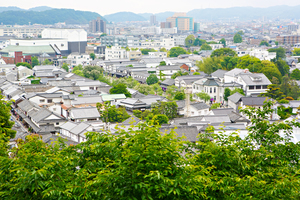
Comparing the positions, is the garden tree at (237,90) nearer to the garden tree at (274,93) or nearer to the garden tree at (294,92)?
the garden tree at (274,93)

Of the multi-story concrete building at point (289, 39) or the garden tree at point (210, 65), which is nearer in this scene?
the garden tree at point (210, 65)

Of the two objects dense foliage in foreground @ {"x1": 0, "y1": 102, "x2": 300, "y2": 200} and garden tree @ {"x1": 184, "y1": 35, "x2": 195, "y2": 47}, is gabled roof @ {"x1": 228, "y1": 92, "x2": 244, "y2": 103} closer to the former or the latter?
dense foliage in foreground @ {"x1": 0, "y1": 102, "x2": 300, "y2": 200}

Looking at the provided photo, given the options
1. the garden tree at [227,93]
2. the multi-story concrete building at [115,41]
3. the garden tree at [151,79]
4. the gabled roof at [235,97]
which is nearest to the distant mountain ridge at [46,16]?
the multi-story concrete building at [115,41]

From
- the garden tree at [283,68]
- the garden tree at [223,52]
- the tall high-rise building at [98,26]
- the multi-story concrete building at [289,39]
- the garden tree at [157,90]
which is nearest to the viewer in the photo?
the garden tree at [157,90]

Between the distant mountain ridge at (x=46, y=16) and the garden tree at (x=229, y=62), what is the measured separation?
102 metres

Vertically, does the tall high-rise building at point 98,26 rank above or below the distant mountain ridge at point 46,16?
below

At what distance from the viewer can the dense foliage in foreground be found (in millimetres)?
3248

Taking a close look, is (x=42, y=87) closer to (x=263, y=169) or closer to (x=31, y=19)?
(x=263, y=169)

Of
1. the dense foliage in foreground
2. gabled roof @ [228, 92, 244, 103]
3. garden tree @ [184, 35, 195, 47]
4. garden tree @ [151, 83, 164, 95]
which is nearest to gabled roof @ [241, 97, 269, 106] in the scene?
gabled roof @ [228, 92, 244, 103]

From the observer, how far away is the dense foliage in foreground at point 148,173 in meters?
3.25

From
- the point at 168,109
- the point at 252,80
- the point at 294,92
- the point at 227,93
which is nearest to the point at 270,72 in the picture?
the point at 252,80

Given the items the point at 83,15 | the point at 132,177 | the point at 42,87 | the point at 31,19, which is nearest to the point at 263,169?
the point at 132,177

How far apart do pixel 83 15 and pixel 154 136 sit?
152 m

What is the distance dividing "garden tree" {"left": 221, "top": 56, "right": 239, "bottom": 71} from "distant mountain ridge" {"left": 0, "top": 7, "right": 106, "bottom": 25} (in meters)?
102
